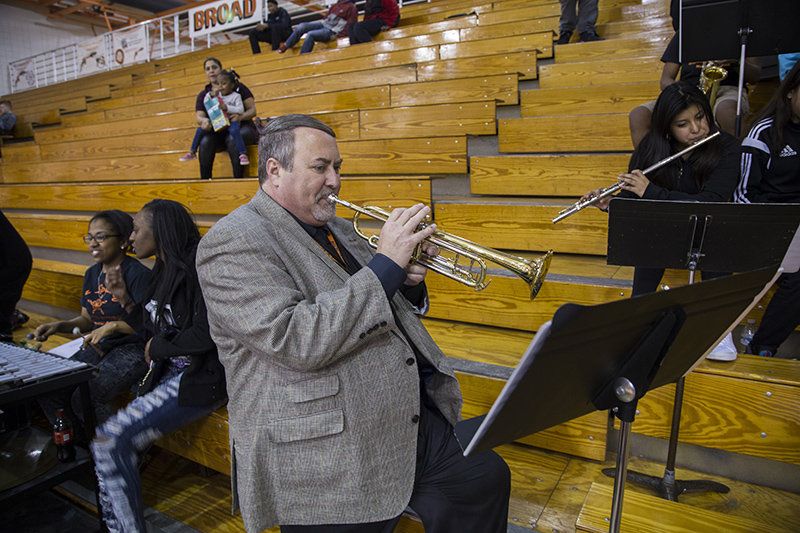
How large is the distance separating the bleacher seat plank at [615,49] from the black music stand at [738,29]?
1.51 meters

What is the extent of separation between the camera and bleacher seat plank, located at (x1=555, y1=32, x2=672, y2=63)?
12.2ft

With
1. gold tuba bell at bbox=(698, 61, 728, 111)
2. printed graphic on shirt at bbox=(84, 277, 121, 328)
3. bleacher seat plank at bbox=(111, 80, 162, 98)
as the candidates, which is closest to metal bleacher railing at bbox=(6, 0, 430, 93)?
bleacher seat plank at bbox=(111, 80, 162, 98)

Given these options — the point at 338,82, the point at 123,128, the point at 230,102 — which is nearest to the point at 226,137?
the point at 230,102

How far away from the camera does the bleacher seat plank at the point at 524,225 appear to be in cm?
257

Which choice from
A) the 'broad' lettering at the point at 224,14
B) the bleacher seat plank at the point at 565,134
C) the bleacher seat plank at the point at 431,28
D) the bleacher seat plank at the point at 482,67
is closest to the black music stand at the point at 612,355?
the bleacher seat plank at the point at 565,134

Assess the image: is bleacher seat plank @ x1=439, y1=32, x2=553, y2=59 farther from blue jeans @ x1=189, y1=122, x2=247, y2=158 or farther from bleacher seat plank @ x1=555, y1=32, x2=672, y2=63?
blue jeans @ x1=189, y1=122, x2=247, y2=158

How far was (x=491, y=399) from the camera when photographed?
1.97 meters

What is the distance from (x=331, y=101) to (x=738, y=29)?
115 inches

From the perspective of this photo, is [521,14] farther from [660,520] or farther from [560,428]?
[660,520]

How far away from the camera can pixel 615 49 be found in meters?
3.79

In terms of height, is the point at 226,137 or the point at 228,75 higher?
the point at 228,75

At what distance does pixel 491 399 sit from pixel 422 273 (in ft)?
2.49

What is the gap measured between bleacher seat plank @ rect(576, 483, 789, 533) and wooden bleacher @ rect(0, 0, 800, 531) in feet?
1.77

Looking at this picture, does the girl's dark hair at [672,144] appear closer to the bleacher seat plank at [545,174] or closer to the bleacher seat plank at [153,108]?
the bleacher seat plank at [545,174]
